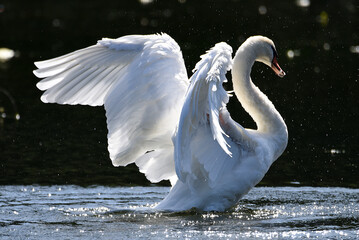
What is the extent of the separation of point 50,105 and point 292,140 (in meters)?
4.33

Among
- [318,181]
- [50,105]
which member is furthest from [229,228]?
[50,105]

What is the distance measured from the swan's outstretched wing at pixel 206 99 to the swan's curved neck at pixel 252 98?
130 cm

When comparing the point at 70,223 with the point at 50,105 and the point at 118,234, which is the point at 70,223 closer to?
the point at 118,234

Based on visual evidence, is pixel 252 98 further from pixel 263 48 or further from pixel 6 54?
pixel 6 54

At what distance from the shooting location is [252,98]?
813 centimetres

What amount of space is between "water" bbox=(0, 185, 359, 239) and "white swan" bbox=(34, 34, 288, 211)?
0.36 m

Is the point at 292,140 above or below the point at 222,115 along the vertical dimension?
below

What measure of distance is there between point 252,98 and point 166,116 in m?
A: 1.01

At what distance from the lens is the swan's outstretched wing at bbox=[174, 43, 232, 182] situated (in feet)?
A: 20.7

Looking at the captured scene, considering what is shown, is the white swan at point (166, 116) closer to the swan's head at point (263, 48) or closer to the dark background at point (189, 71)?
the swan's head at point (263, 48)

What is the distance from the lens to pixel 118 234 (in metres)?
6.68

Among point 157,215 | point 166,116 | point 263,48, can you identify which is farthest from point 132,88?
point 263,48

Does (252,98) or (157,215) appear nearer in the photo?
(157,215)

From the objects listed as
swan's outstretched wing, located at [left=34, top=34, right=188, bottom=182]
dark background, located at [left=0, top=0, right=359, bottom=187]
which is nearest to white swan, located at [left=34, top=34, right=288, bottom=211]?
swan's outstretched wing, located at [left=34, top=34, right=188, bottom=182]
